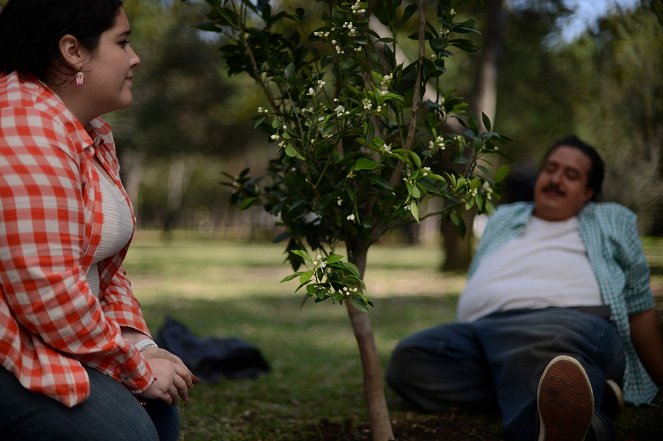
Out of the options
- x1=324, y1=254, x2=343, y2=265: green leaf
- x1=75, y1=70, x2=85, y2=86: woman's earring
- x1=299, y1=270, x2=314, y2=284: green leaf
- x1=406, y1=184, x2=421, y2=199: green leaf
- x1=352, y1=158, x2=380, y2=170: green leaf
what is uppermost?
x1=75, y1=70, x2=85, y2=86: woman's earring

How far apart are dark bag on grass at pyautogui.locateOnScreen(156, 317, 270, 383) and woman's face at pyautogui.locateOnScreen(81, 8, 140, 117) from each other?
296 centimetres

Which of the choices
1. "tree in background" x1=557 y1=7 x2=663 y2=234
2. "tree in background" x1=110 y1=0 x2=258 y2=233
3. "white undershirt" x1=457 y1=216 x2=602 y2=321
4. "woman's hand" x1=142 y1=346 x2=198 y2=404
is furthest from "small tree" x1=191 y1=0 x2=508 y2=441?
"tree in background" x1=110 y1=0 x2=258 y2=233

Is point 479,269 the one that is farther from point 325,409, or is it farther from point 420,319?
point 420,319

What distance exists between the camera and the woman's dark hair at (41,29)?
2.02 meters

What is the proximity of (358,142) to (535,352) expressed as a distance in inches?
53.4

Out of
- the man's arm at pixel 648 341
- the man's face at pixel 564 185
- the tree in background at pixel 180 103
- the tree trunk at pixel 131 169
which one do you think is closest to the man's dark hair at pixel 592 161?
the man's face at pixel 564 185

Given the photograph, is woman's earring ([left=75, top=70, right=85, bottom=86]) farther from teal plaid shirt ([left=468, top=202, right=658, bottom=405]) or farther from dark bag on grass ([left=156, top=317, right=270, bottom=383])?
dark bag on grass ([left=156, top=317, right=270, bottom=383])

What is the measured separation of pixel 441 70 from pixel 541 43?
14792mm

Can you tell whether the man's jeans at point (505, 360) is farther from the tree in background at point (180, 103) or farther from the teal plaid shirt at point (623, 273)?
the tree in background at point (180, 103)

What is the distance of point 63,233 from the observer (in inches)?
74.5

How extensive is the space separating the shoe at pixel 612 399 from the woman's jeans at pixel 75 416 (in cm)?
232

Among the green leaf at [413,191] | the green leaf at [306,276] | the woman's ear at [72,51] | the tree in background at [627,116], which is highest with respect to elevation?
the tree in background at [627,116]

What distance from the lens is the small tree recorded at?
105 inches

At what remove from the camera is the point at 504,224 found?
445cm
